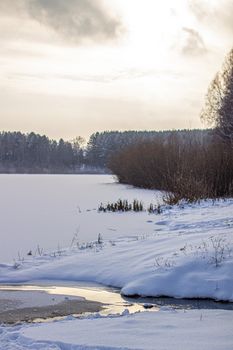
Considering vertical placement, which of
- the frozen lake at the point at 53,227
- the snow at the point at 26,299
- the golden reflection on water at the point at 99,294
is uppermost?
the frozen lake at the point at 53,227

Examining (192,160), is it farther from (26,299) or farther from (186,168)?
(26,299)

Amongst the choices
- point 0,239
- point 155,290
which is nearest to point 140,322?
point 155,290

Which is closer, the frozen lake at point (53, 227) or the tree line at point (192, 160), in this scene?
the frozen lake at point (53, 227)

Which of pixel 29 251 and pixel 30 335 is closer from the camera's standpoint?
pixel 30 335

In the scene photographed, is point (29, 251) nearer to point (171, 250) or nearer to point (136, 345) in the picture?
point (171, 250)

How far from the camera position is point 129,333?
4.55 meters

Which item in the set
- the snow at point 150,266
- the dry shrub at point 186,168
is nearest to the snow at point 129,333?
the snow at point 150,266

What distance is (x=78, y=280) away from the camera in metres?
7.58

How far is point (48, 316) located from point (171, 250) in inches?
126

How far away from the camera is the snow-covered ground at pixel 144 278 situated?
434cm

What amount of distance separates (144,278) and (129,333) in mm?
2589

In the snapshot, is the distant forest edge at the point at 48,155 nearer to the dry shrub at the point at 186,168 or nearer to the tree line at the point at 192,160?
the tree line at the point at 192,160

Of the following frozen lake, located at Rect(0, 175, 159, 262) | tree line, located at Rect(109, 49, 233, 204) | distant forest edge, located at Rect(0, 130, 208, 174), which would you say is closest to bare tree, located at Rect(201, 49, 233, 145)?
tree line, located at Rect(109, 49, 233, 204)

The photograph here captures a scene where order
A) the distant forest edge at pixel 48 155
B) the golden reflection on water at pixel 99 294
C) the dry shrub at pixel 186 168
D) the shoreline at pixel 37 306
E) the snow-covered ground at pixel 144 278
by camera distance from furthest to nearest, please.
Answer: the distant forest edge at pixel 48 155 < the dry shrub at pixel 186 168 < the golden reflection on water at pixel 99 294 < the shoreline at pixel 37 306 < the snow-covered ground at pixel 144 278
